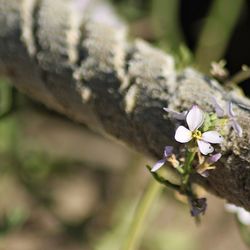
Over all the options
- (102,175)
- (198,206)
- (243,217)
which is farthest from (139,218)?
(102,175)

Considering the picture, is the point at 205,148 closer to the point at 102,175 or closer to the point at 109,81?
the point at 109,81

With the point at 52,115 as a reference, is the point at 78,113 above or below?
below

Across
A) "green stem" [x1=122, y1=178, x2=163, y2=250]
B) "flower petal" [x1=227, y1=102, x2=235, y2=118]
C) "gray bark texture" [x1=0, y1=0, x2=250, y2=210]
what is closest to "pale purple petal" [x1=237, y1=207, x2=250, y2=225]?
"green stem" [x1=122, y1=178, x2=163, y2=250]

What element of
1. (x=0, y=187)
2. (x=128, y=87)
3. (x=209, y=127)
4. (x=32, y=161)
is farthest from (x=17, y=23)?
(x=0, y=187)

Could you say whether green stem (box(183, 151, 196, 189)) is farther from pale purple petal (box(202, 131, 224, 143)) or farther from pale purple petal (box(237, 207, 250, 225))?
pale purple petal (box(237, 207, 250, 225))

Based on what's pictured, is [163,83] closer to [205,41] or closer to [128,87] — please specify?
[128,87]

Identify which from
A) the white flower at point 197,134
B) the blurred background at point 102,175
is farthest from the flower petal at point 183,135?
the blurred background at point 102,175

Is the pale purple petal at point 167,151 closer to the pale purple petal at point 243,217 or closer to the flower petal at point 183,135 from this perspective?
the flower petal at point 183,135
